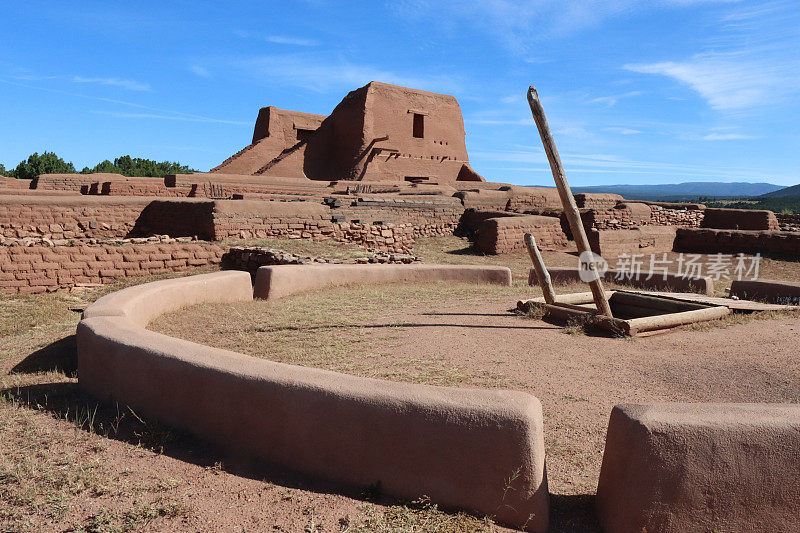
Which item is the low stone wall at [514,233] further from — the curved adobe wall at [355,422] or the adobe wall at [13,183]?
the adobe wall at [13,183]

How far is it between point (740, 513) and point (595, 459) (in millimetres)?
745

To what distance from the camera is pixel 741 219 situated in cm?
1752

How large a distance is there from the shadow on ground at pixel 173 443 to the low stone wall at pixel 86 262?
15.3ft

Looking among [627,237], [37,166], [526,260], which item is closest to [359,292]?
[526,260]

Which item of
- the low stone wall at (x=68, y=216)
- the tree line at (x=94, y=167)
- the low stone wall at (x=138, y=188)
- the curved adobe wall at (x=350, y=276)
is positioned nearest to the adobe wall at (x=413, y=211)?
the low stone wall at (x=68, y=216)

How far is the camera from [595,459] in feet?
9.14

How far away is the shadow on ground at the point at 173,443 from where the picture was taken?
2.37 m

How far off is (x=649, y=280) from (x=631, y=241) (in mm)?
6643

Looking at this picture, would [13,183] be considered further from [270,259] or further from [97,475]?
[97,475]

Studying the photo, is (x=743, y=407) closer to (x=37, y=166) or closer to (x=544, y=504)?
(x=544, y=504)

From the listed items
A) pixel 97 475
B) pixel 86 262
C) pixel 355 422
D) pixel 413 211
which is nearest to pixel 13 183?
pixel 86 262

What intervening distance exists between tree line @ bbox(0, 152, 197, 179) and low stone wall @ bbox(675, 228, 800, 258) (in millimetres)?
27985

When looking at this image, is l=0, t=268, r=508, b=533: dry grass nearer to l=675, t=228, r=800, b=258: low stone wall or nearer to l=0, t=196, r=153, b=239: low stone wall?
l=0, t=196, r=153, b=239: low stone wall

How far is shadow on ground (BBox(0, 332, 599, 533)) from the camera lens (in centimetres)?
237
